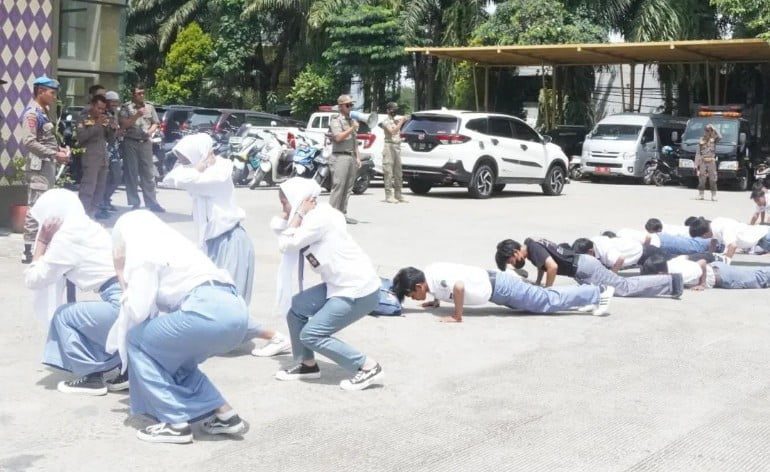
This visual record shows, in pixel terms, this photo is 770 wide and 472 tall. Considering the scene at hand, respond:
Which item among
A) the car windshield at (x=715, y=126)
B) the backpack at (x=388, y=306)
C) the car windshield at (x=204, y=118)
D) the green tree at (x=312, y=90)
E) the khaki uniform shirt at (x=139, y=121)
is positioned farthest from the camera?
the green tree at (x=312, y=90)

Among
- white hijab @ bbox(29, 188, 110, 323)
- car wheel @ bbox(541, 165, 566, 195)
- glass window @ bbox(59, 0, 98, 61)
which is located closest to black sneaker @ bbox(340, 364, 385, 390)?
white hijab @ bbox(29, 188, 110, 323)

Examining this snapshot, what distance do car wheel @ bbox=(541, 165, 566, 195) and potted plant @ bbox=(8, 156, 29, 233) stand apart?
12693mm

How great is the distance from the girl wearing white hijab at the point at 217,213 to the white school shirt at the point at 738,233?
6.25 metres

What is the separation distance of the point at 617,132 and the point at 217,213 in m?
22.9

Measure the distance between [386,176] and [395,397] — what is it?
13052 mm

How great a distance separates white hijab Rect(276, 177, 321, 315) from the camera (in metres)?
6.69

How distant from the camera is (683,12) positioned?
34844 mm

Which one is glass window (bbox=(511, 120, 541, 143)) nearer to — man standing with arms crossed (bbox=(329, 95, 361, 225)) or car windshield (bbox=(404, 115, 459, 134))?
car windshield (bbox=(404, 115, 459, 134))

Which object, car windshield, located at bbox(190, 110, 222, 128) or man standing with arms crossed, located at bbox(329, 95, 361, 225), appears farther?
car windshield, located at bbox(190, 110, 222, 128)

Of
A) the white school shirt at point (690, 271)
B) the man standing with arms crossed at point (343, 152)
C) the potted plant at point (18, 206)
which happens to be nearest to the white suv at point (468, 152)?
the man standing with arms crossed at point (343, 152)

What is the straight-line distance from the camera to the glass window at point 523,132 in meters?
22.6

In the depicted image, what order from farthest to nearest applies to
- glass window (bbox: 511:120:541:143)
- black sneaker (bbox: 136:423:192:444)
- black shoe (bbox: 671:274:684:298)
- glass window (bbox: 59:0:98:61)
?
glass window (bbox: 511:120:541:143) → glass window (bbox: 59:0:98:61) → black shoe (bbox: 671:274:684:298) → black sneaker (bbox: 136:423:192:444)

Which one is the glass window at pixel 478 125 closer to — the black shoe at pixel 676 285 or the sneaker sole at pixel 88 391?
the black shoe at pixel 676 285

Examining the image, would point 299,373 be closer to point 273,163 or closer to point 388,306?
point 388,306
